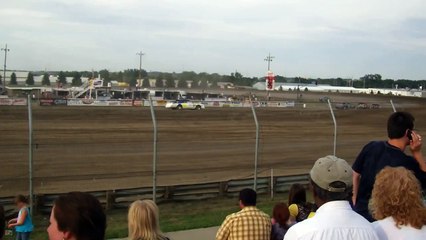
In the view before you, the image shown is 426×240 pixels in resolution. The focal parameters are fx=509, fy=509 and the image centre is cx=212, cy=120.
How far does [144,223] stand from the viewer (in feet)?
11.8

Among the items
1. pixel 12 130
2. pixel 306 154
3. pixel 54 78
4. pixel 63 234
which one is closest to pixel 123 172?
pixel 306 154

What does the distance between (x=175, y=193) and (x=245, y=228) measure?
8.33m

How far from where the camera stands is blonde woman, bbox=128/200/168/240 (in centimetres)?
359

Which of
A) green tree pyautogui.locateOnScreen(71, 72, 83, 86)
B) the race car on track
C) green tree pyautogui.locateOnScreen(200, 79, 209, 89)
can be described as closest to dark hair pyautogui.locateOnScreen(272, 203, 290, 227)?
the race car on track

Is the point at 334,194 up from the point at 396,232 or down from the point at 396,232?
up

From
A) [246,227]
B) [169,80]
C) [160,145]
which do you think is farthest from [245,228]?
[169,80]

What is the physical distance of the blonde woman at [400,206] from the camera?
304 cm

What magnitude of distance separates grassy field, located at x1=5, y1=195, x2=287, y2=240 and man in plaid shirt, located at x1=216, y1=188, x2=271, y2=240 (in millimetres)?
4187

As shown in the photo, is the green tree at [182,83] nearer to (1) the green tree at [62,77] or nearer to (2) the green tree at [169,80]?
(2) the green tree at [169,80]

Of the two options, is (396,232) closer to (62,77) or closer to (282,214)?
(282,214)

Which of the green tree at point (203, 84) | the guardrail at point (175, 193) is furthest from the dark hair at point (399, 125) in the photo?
the green tree at point (203, 84)

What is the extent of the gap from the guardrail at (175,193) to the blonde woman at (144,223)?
7.82 metres

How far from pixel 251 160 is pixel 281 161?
134 centimetres

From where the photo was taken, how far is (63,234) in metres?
2.34
